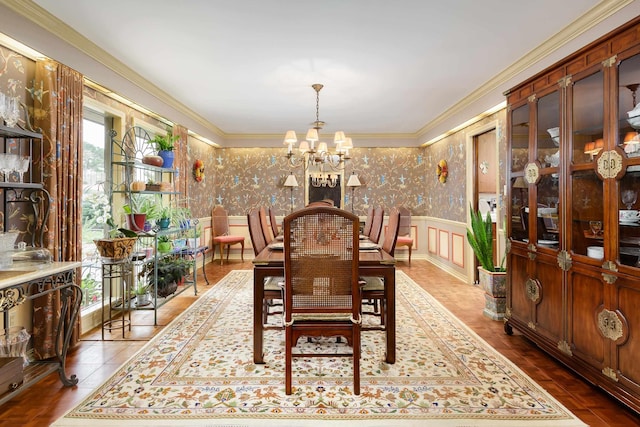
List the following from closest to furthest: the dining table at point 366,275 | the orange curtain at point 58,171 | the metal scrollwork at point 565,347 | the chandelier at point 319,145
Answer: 1. the metal scrollwork at point 565,347
2. the dining table at point 366,275
3. the orange curtain at point 58,171
4. the chandelier at point 319,145

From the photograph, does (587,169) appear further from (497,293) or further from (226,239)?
(226,239)

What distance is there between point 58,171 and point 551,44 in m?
4.11

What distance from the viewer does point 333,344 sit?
2.85 metres

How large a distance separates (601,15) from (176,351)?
3949mm

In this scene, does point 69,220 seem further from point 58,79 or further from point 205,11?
point 205,11

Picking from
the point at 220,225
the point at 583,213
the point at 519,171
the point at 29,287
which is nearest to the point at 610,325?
the point at 583,213

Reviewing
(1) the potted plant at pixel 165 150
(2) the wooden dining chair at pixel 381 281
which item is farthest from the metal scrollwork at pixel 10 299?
(1) the potted plant at pixel 165 150

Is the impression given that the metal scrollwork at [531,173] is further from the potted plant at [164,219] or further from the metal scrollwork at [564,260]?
the potted plant at [164,219]

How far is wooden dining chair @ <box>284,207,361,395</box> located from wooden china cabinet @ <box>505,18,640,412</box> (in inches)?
55.2

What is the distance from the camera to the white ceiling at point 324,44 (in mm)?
2436

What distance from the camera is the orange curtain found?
258cm

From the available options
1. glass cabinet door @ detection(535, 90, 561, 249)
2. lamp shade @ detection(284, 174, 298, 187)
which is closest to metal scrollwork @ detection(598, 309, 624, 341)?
glass cabinet door @ detection(535, 90, 561, 249)

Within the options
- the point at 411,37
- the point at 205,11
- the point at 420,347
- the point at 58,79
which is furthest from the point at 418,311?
the point at 58,79

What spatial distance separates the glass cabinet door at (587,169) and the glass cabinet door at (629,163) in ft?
0.35
